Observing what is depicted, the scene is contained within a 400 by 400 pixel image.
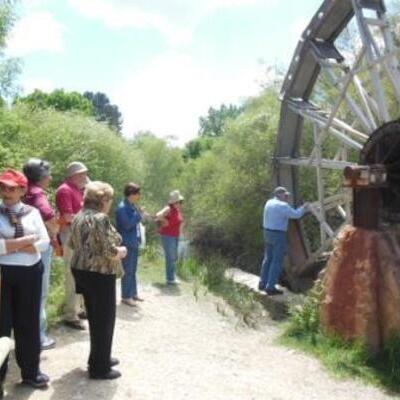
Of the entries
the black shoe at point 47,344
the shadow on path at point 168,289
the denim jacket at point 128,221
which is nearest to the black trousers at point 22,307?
the black shoe at point 47,344

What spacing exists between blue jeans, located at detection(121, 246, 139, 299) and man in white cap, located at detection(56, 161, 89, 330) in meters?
1.19

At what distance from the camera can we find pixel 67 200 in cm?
589

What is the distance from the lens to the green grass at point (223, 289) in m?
8.51

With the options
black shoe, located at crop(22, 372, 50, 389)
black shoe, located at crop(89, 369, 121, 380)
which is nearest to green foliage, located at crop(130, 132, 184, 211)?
black shoe, located at crop(89, 369, 121, 380)

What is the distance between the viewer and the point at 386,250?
6.29m

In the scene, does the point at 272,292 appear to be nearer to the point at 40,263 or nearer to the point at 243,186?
the point at 40,263

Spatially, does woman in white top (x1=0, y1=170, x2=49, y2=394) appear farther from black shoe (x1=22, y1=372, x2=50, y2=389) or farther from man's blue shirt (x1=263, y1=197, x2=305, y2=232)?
man's blue shirt (x1=263, y1=197, x2=305, y2=232)

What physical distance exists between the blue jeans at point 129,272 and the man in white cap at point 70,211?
1186 millimetres

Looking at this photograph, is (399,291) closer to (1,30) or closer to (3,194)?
(3,194)

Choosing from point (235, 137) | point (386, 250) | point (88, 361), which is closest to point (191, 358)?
point (88, 361)

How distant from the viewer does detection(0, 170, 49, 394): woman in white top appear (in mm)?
4387

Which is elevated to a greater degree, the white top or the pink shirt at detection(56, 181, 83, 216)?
the pink shirt at detection(56, 181, 83, 216)

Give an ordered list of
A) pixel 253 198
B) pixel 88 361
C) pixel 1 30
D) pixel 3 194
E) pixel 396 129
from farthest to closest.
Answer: pixel 253 198
pixel 1 30
pixel 396 129
pixel 88 361
pixel 3 194

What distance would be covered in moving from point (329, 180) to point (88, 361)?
10267mm
